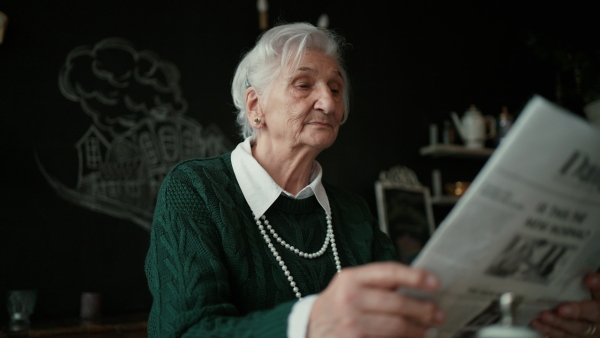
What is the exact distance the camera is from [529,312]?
0.95 metres

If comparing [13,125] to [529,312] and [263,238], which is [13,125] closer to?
[263,238]

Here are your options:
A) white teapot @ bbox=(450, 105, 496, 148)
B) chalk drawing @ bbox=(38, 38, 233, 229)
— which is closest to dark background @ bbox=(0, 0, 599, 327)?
chalk drawing @ bbox=(38, 38, 233, 229)

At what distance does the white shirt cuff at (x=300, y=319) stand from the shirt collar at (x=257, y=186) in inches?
24.1

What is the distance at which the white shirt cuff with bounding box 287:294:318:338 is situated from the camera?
0.80 meters

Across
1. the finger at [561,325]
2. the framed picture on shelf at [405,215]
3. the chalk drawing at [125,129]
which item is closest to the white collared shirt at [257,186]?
the finger at [561,325]

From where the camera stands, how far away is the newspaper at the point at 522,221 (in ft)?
2.17

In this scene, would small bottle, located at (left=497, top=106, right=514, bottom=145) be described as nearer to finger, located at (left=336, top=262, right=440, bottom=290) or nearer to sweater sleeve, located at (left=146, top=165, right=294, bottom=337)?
sweater sleeve, located at (left=146, top=165, right=294, bottom=337)

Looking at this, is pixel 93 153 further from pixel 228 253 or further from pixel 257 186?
pixel 228 253

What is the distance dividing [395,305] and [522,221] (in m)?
0.20

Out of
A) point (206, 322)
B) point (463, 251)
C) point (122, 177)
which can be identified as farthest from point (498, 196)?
point (122, 177)

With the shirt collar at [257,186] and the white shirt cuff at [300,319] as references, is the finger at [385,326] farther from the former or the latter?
the shirt collar at [257,186]

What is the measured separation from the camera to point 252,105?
5.49 ft

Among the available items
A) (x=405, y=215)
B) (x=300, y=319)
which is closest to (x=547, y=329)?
(x=300, y=319)

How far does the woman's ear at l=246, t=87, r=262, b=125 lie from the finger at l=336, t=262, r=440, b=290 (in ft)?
3.29
